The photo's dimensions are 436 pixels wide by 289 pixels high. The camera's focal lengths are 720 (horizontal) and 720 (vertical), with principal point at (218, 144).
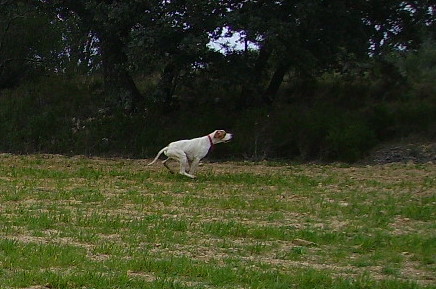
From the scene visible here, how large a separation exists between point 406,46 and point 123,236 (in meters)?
20.4

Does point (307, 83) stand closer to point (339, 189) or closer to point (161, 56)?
point (161, 56)

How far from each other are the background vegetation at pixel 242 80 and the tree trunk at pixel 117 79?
6 centimetres

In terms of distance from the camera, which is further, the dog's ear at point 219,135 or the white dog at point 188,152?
the dog's ear at point 219,135

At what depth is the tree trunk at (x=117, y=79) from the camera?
28.8 metres

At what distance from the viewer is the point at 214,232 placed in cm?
1061

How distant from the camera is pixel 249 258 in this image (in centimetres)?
902

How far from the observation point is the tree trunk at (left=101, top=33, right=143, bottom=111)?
2881 centimetres

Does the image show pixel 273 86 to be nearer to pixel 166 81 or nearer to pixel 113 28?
pixel 166 81

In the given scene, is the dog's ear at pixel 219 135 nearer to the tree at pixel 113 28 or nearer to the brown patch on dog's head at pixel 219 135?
the brown patch on dog's head at pixel 219 135

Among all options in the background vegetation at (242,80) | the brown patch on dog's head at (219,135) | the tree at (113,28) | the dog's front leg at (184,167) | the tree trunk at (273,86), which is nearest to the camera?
the dog's front leg at (184,167)

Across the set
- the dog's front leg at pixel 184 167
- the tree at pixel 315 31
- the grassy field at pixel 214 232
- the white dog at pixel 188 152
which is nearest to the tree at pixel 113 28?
the tree at pixel 315 31

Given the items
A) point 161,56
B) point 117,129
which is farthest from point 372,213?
point 117,129

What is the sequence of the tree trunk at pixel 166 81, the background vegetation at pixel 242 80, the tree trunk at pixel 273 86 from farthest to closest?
the tree trunk at pixel 273 86, the tree trunk at pixel 166 81, the background vegetation at pixel 242 80

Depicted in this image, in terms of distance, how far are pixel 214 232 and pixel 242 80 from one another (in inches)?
598
